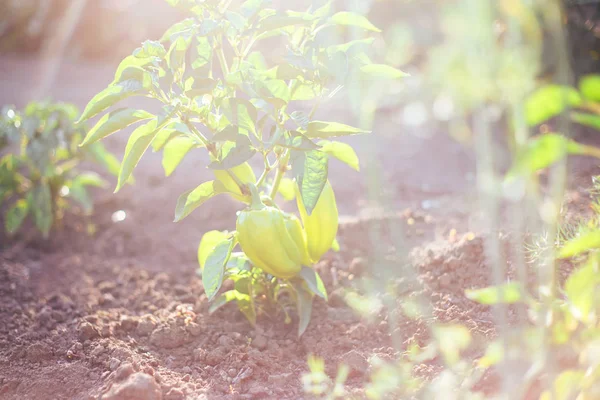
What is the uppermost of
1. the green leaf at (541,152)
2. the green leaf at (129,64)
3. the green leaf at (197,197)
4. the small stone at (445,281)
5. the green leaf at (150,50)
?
the green leaf at (150,50)

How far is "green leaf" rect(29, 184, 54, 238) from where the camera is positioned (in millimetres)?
2545

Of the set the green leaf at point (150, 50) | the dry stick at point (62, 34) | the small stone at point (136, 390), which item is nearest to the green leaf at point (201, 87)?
the green leaf at point (150, 50)

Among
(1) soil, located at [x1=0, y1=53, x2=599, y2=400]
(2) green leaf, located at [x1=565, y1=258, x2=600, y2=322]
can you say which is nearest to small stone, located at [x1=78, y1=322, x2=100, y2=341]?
(1) soil, located at [x1=0, y1=53, x2=599, y2=400]

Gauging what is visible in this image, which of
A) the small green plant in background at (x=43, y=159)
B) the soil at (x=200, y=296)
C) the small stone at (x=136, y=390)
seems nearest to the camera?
the small stone at (x=136, y=390)

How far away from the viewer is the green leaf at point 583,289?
96cm

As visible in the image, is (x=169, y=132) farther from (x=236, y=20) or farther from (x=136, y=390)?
(x=136, y=390)

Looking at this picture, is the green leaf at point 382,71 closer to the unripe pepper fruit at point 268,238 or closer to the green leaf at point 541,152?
the unripe pepper fruit at point 268,238

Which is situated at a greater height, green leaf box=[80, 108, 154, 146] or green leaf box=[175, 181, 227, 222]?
green leaf box=[80, 108, 154, 146]

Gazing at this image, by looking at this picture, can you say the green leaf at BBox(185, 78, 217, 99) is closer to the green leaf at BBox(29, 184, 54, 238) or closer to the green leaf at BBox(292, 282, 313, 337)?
the green leaf at BBox(292, 282, 313, 337)

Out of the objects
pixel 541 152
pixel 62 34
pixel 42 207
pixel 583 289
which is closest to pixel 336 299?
pixel 583 289

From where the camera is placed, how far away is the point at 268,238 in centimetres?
148

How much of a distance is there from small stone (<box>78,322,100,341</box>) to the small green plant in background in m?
0.94

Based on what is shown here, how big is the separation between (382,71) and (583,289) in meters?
0.74

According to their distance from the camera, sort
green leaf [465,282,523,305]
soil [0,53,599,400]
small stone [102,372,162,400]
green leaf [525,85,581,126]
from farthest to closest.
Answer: soil [0,53,599,400], small stone [102,372,162,400], green leaf [465,282,523,305], green leaf [525,85,581,126]
